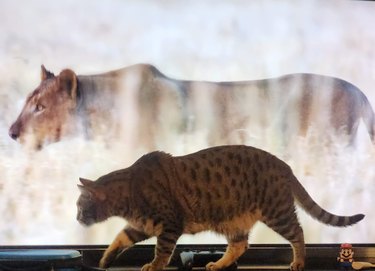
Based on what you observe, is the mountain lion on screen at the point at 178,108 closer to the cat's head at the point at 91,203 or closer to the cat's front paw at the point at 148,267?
the cat's head at the point at 91,203

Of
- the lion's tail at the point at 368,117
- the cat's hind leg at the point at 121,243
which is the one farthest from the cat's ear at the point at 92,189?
the lion's tail at the point at 368,117

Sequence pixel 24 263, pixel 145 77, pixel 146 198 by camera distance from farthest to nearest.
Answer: pixel 145 77
pixel 146 198
pixel 24 263

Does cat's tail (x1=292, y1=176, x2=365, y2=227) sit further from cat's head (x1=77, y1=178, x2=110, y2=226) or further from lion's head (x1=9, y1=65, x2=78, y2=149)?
lion's head (x1=9, y1=65, x2=78, y2=149)

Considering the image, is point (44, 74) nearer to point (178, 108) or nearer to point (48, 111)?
point (48, 111)

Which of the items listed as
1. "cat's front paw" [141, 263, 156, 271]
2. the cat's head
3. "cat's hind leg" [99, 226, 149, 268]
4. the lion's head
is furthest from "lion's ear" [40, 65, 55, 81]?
"cat's front paw" [141, 263, 156, 271]

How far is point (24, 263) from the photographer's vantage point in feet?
6.02

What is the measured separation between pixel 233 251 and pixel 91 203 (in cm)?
51

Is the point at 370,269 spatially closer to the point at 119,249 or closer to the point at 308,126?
the point at 308,126

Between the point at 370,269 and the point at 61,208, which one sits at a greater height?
the point at 61,208

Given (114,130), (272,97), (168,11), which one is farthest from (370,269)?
(168,11)

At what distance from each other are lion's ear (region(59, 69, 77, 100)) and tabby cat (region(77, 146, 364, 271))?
1.07ft

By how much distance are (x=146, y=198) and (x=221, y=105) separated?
45 cm

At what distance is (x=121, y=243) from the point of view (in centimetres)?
200

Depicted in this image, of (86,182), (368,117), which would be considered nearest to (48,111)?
(86,182)
